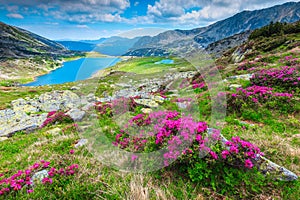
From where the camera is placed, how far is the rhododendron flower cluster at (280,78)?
1053 centimetres

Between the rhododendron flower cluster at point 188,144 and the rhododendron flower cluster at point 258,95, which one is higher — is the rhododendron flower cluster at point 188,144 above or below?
above

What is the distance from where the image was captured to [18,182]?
4.90 m

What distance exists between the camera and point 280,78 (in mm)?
11289

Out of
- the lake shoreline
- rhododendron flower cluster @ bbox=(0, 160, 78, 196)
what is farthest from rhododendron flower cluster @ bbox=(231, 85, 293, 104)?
rhododendron flower cluster @ bbox=(0, 160, 78, 196)

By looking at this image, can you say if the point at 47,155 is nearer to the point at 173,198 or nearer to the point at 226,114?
the point at 173,198

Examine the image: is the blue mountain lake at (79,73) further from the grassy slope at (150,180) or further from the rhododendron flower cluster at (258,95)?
the rhododendron flower cluster at (258,95)

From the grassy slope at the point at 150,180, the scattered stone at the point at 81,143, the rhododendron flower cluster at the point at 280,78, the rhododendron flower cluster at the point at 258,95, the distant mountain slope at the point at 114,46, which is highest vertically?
the distant mountain slope at the point at 114,46

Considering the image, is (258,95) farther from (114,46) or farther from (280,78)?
(114,46)

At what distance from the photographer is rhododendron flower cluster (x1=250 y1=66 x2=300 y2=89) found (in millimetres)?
10531

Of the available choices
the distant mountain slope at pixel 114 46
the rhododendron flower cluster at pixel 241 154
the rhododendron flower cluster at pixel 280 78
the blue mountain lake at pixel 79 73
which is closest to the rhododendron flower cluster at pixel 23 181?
the rhododendron flower cluster at pixel 241 154

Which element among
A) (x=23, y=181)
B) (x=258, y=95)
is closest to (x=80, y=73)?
(x=23, y=181)

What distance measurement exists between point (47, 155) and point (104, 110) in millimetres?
6375

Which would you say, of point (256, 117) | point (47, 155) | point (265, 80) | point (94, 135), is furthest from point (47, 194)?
point (265, 80)

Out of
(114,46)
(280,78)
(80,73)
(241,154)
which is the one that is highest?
(114,46)
